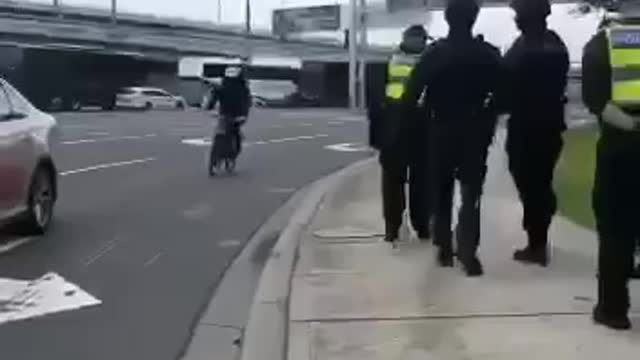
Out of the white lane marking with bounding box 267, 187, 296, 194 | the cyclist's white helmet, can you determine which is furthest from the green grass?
the cyclist's white helmet

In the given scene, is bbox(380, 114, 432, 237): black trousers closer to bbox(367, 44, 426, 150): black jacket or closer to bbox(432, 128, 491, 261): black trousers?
bbox(367, 44, 426, 150): black jacket

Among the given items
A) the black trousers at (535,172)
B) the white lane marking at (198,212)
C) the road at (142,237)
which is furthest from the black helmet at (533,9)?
the white lane marking at (198,212)

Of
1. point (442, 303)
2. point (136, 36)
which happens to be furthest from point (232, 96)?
point (136, 36)

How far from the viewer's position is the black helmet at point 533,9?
30.1ft

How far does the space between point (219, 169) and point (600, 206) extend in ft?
45.2

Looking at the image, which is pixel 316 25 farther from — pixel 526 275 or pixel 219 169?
pixel 526 275

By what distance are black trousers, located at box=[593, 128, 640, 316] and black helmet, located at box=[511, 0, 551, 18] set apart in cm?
237

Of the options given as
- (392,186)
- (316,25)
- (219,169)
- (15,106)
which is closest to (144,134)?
(219,169)

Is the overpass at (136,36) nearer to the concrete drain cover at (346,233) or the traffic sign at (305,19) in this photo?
the traffic sign at (305,19)

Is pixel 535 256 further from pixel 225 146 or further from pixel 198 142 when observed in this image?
pixel 198 142

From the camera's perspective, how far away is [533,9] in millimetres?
9203

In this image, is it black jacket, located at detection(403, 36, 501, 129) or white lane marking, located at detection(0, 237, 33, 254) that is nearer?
black jacket, located at detection(403, 36, 501, 129)

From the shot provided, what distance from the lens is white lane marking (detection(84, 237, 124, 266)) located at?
1066cm

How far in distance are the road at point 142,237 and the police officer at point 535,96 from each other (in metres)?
2.75
